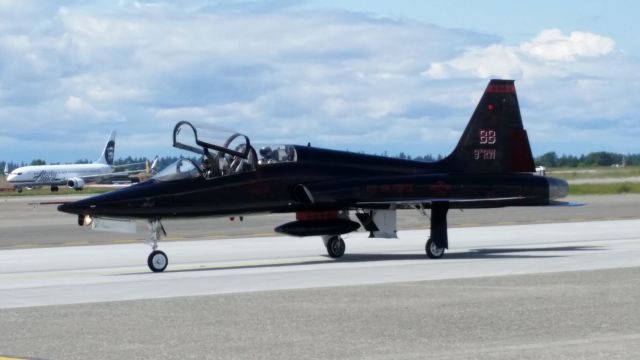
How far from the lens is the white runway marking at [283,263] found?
59.0 feet

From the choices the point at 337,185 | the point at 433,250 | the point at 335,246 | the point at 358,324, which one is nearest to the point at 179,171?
the point at 337,185

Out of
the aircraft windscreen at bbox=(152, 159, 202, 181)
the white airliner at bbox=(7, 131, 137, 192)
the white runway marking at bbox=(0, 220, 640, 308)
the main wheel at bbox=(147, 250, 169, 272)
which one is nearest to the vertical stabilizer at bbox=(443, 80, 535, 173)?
the white runway marking at bbox=(0, 220, 640, 308)

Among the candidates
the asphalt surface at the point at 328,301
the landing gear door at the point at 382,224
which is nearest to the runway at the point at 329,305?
the asphalt surface at the point at 328,301

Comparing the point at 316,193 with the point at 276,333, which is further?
the point at 316,193

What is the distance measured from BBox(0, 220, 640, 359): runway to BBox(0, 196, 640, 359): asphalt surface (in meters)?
0.02

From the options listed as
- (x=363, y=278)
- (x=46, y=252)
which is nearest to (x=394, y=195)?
Answer: (x=363, y=278)

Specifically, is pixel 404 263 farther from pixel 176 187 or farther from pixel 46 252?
pixel 46 252

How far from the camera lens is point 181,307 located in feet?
49.3

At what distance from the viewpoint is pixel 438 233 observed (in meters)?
23.6

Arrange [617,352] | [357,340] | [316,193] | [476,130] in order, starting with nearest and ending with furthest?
[617,352]
[357,340]
[316,193]
[476,130]

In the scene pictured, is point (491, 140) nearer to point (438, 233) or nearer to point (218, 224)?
point (438, 233)

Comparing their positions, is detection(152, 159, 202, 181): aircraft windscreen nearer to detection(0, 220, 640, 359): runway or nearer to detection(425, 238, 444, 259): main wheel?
detection(0, 220, 640, 359): runway

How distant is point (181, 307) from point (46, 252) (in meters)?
13.7

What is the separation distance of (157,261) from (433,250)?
5731 millimetres
